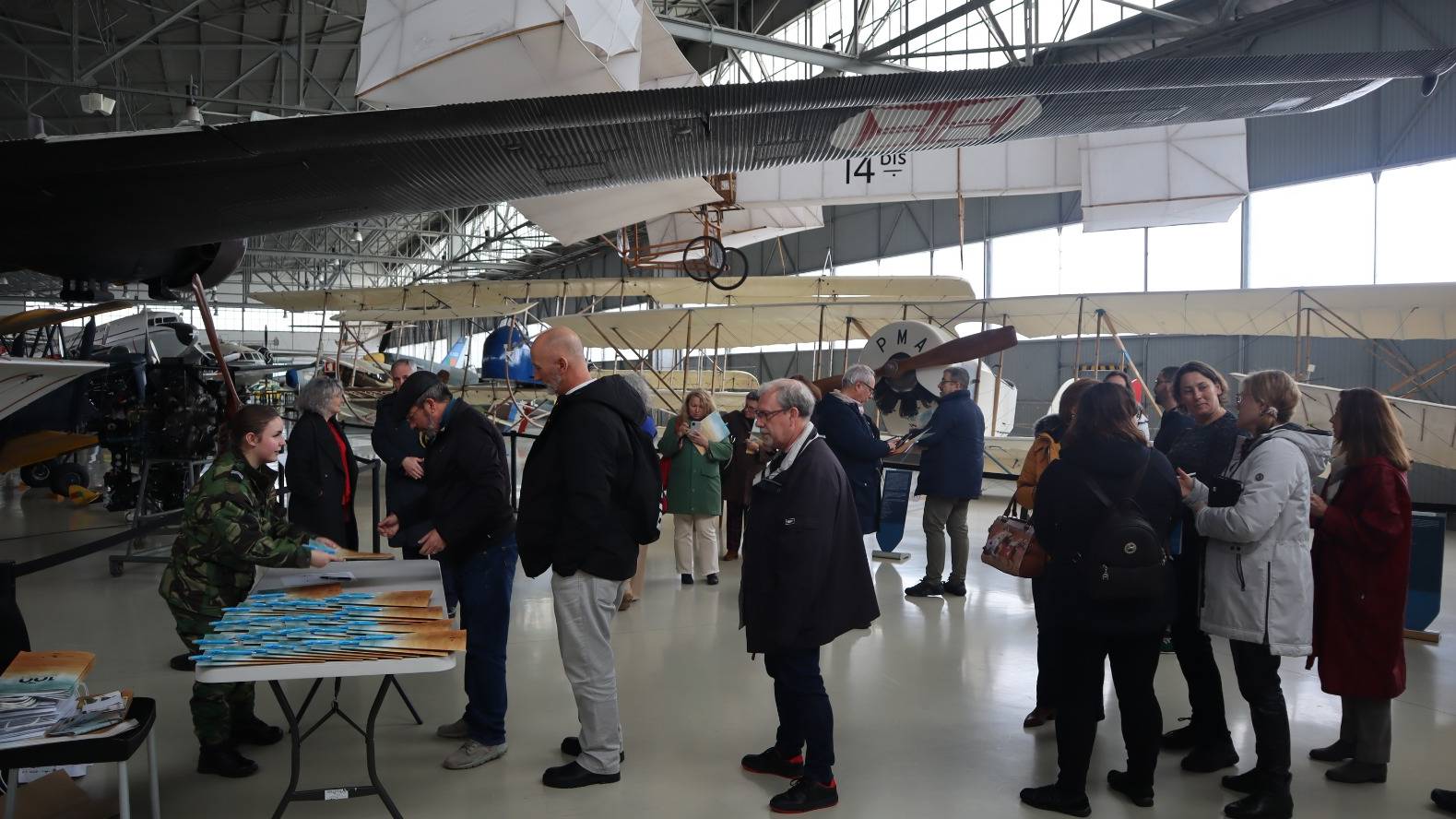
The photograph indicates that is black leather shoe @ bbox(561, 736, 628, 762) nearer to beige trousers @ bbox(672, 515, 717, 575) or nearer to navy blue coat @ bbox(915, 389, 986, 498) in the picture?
beige trousers @ bbox(672, 515, 717, 575)

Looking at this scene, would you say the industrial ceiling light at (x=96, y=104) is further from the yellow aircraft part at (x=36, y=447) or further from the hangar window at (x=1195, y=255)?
the hangar window at (x=1195, y=255)

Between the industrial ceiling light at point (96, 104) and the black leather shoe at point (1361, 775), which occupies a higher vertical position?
the industrial ceiling light at point (96, 104)

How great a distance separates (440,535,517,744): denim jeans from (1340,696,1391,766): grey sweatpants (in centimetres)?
288

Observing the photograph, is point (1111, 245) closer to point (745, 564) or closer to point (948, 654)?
point (948, 654)

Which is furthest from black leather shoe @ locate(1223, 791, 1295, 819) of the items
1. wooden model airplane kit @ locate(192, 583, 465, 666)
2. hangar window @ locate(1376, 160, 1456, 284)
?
hangar window @ locate(1376, 160, 1456, 284)

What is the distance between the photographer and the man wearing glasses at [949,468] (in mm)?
5699

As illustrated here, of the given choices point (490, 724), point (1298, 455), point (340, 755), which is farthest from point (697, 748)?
point (1298, 455)

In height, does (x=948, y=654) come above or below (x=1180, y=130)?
below

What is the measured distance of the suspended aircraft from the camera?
6.68 feet

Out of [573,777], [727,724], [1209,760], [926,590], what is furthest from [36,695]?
[926,590]

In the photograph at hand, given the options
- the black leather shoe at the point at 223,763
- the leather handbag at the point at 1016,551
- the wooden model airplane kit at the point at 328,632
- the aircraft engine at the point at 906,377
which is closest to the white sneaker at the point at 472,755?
the black leather shoe at the point at 223,763

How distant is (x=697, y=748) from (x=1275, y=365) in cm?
1230

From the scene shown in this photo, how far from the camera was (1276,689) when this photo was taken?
2.73 m

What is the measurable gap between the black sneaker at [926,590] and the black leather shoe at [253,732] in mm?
3812
